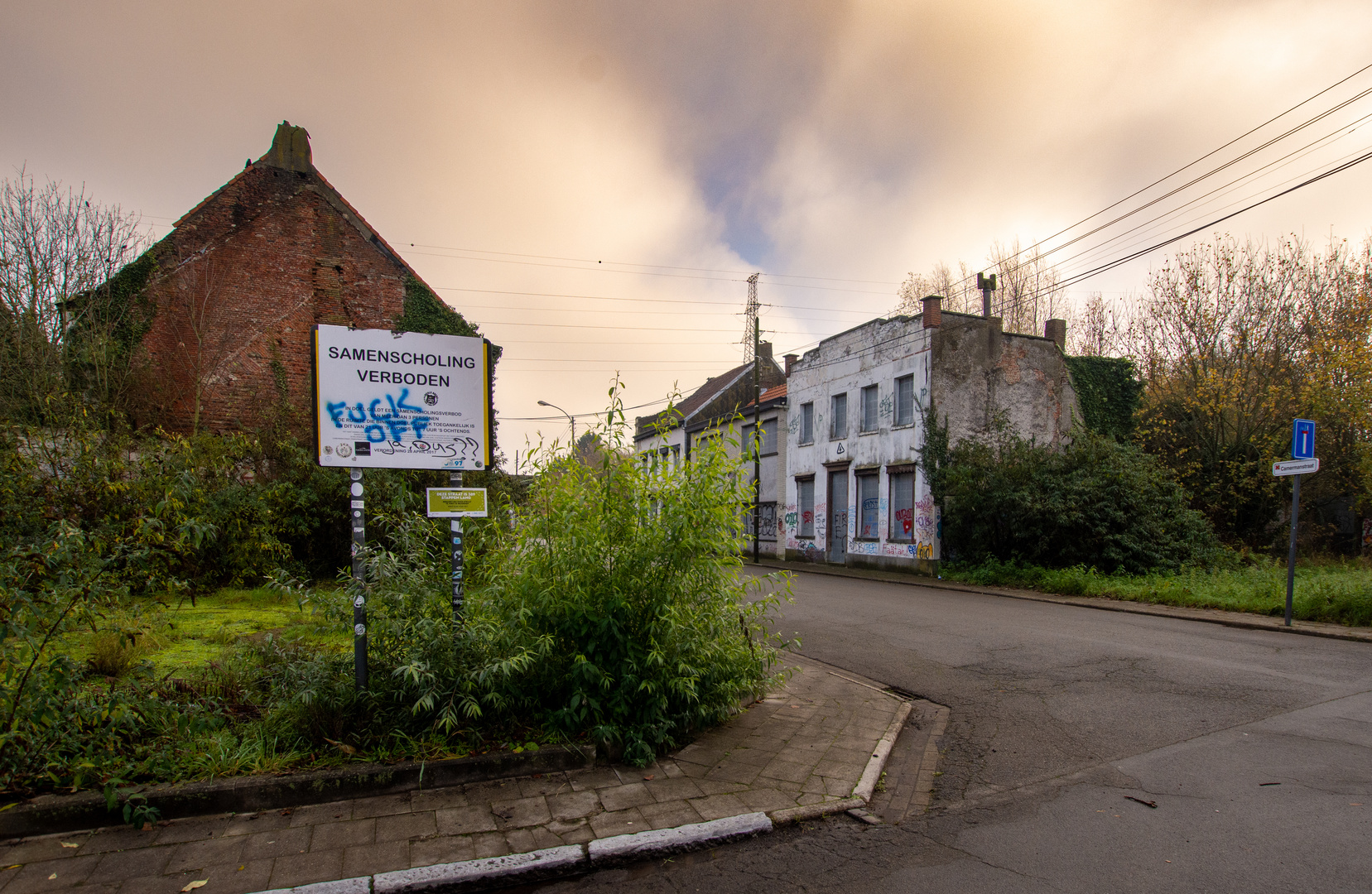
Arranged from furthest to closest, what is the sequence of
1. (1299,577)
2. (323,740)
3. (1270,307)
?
1. (1270,307)
2. (1299,577)
3. (323,740)

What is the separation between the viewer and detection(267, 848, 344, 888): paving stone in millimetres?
3291

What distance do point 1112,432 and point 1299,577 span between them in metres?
9.70

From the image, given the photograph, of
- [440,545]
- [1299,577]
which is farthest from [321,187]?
[1299,577]

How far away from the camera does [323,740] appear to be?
4410 mm

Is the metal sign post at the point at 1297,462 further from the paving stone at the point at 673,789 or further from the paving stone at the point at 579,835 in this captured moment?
the paving stone at the point at 579,835

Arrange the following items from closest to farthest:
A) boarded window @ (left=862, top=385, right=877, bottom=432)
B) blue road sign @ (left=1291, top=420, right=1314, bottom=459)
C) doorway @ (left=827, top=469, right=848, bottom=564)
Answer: blue road sign @ (left=1291, top=420, right=1314, bottom=459)
boarded window @ (left=862, top=385, right=877, bottom=432)
doorway @ (left=827, top=469, right=848, bottom=564)

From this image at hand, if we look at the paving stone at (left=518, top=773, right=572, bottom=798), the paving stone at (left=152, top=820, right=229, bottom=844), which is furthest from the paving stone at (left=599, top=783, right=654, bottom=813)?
the paving stone at (left=152, top=820, right=229, bottom=844)

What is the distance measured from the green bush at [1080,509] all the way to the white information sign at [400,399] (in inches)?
649

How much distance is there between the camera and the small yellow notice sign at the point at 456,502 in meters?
4.86

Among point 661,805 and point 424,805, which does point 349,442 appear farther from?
point 661,805

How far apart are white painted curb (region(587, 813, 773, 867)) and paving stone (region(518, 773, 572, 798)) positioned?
66 cm

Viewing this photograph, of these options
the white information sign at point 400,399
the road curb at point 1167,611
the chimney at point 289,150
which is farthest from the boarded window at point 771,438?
the white information sign at point 400,399

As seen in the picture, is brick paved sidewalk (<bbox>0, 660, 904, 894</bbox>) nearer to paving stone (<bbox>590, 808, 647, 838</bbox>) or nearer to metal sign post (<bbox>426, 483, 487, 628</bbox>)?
paving stone (<bbox>590, 808, 647, 838</bbox>)

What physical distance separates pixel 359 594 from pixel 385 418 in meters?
1.16
